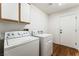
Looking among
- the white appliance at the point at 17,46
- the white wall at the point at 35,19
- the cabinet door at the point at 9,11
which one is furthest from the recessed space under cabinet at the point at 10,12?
the white wall at the point at 35,19

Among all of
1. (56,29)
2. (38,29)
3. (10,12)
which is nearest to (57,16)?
(56,29)

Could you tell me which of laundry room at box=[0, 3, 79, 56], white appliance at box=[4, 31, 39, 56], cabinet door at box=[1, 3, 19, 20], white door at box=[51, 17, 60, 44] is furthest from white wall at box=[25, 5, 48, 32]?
white door at box=[51, 17, 60, 44]

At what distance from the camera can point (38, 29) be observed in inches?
122

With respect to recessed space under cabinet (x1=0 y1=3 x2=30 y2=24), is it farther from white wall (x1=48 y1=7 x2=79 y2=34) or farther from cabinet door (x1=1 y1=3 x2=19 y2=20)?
white wall (x1=48 y1=7 x2=79 y2=34)

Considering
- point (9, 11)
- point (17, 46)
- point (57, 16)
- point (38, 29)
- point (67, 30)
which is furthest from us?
point (57, 16)

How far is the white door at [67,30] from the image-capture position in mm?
3350

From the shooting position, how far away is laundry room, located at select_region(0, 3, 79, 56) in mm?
1329

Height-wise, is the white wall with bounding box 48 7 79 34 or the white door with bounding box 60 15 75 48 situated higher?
the white wall with bounding box 48 7 79 34

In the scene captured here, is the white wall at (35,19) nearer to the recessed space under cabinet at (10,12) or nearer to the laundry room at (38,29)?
the laundry room at (38,29)

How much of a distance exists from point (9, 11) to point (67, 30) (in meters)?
2.94

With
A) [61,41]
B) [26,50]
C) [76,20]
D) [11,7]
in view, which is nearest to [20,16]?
[11,7]

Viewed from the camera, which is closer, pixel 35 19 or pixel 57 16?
pixel 35 19

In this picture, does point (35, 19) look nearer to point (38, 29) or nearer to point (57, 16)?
point (38, 29)

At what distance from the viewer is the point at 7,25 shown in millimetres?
1715
